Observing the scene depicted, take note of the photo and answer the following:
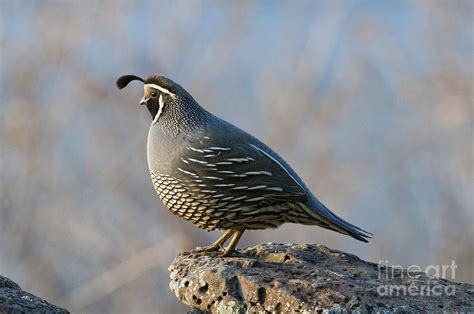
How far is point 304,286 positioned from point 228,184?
99 centimetres

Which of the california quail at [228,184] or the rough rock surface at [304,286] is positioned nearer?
the rough rock surface at [304,286]

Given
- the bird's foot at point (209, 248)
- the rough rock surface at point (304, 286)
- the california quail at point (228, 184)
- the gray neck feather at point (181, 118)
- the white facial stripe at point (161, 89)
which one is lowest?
the rough rock surface at point (304, 286)

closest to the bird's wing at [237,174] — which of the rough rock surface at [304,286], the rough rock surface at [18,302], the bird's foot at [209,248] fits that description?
the bird's foot at [209,248]

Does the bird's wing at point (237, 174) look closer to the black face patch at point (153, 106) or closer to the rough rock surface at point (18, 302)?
the black face patch at point (153, 106)

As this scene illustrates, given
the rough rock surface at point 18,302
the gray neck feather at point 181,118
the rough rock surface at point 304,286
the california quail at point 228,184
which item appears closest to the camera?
the rough rock surface at point 18,302

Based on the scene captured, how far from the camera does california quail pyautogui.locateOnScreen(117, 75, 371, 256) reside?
4.63 m

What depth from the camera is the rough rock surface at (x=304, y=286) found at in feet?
12.3

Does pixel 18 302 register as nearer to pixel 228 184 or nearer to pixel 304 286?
pixel 304 286

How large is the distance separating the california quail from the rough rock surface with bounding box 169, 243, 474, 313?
36 cm

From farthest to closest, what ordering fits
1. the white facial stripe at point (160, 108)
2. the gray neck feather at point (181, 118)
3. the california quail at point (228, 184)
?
the white facial stripe at point (160, 108) → the gray neck feather at point (181, 118) → the california quail at point (228, 184)

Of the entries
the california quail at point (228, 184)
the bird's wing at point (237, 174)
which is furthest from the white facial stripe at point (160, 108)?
the bird's wing at point (237, 174)

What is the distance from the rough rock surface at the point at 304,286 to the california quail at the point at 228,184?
14.0 inches

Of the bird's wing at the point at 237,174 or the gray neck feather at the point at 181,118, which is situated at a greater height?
the gray neck feather at the point at 181,118

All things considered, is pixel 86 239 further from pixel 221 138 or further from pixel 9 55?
pixel 221 138
